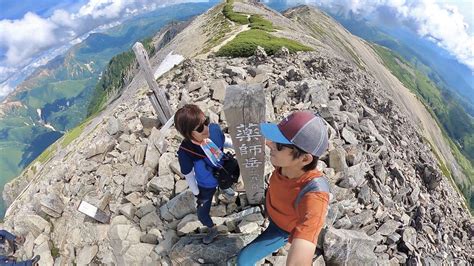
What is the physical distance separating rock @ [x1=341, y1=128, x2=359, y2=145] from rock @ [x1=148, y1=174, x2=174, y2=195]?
273 inches

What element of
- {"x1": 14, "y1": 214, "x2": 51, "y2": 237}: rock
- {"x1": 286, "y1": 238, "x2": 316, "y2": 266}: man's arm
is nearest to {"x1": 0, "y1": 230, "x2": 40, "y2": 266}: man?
{"x1": 14, "y1": 214, "x2": 51, "y2": 237}: rock

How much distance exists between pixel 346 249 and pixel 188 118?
4.85m

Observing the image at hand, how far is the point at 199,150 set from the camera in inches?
270

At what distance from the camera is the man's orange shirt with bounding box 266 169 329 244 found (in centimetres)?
439

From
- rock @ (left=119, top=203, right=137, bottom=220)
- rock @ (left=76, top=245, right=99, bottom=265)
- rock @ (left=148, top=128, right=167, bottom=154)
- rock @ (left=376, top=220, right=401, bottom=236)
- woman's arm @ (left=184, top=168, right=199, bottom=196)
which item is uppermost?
woman's arm @ (left=184, top=168, right=199, bottom=196)

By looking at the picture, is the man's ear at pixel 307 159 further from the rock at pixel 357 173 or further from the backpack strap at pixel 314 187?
the rock at pixel 357 173

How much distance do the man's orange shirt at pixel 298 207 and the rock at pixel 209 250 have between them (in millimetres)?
2627

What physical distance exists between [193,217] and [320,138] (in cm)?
550

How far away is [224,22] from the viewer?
204 ft

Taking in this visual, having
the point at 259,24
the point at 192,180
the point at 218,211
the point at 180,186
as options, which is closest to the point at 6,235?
the point at 180,186

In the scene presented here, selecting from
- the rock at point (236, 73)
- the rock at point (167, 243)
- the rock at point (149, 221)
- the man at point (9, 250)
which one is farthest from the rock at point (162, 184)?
the rock at point (236, 73)

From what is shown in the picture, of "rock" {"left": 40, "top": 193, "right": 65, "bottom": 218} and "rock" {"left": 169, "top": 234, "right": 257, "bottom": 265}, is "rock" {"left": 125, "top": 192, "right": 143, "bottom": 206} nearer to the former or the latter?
"rock" {"left": 169, "top": 234, "right": 257, "bottom": 265}

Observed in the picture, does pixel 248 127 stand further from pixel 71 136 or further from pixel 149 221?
pixel 71 136

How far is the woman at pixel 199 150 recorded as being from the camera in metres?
6.25
